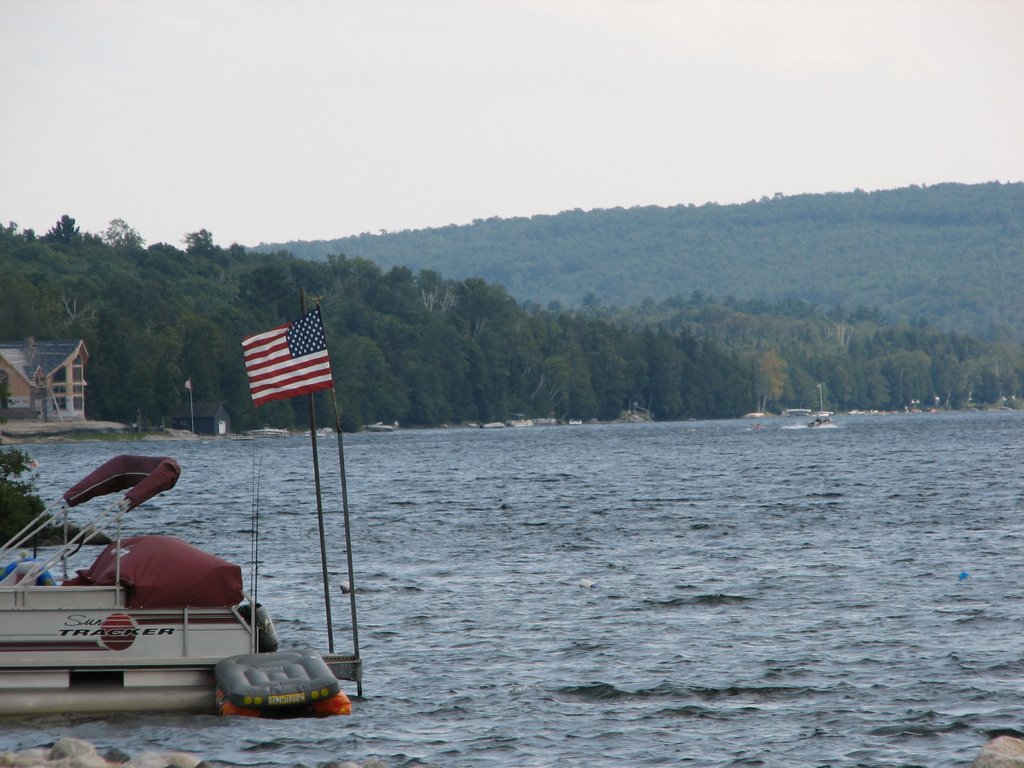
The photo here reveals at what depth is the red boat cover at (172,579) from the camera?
20906 millimetres

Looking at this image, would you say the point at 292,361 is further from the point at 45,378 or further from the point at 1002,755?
the point at 45,378

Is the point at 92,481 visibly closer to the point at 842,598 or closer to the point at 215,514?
the point at 842,598

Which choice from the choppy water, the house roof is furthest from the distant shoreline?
the choppy water

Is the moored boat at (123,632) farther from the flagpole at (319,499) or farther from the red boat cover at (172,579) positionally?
the flagpole at (319,499)

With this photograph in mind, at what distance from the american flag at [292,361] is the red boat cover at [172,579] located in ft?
8.60

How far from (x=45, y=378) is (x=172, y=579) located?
140341 millimetres

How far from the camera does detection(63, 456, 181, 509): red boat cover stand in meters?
21.9

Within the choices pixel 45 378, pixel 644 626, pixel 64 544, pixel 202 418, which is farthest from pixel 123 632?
pixel 202 418

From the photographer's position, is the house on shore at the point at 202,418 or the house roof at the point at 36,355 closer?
the house roof at the point at 36,355

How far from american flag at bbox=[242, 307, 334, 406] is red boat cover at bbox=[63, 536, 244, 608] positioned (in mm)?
2621

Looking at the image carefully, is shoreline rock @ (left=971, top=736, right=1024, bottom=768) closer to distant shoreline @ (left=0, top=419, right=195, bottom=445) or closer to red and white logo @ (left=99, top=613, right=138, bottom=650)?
red and white logo @ (left=99, top=613, right=138, bottom=650)

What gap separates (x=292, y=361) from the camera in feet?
68.8

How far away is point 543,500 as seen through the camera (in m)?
70.1

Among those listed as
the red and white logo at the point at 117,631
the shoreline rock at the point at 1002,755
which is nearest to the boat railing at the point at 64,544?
the red and white logo at the point at 117,631
